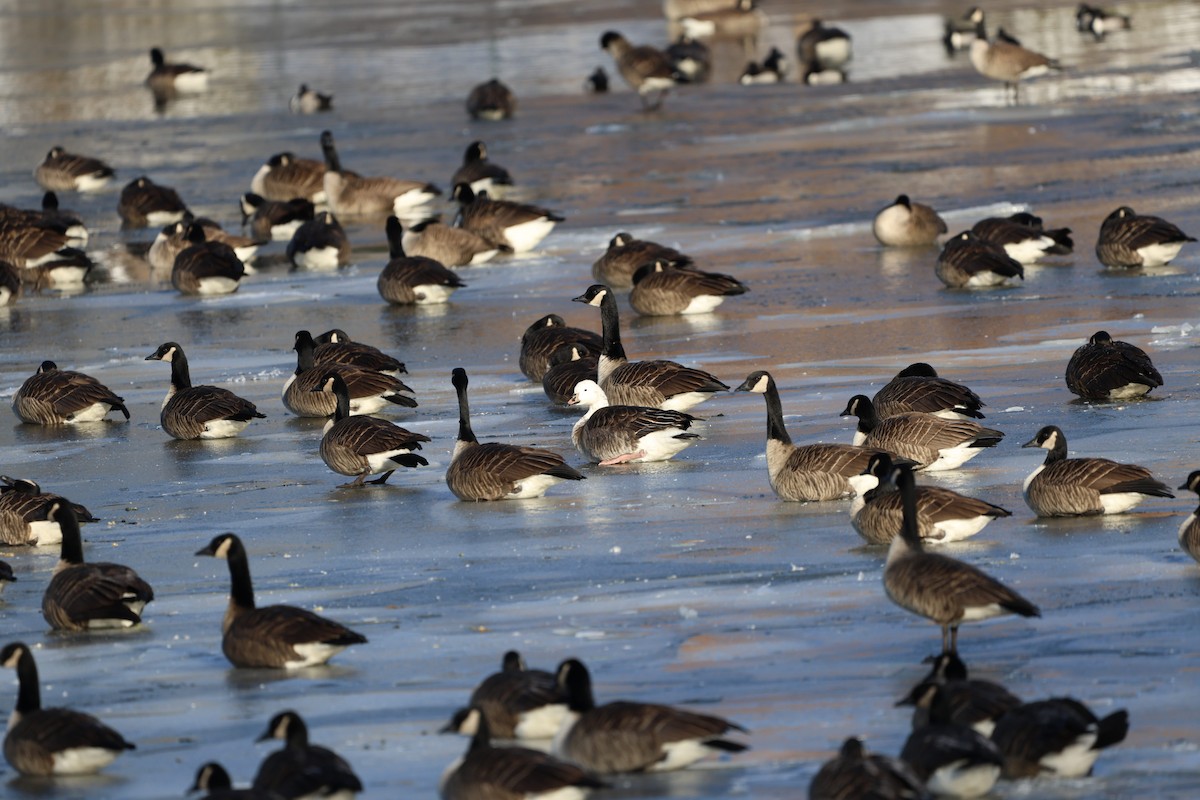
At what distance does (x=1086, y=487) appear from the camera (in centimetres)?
1041

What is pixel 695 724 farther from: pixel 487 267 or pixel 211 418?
pixel 487 267

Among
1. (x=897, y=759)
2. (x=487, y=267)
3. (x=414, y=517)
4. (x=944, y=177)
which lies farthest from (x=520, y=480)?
(x=944, y=177)

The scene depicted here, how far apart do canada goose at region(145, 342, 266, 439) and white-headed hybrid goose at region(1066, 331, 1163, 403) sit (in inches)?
224

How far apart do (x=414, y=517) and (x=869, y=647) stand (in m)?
3.79

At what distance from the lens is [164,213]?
25.8 m

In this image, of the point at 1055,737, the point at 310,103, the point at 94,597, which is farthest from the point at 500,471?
the point at 310,103

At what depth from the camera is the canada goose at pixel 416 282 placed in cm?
1920

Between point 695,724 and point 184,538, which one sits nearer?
point 695,724

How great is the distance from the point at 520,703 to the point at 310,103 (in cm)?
3012

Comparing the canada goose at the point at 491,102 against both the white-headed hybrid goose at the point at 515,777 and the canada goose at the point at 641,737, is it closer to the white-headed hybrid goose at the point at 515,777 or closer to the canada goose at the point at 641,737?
the canada goose at the point at 641,737

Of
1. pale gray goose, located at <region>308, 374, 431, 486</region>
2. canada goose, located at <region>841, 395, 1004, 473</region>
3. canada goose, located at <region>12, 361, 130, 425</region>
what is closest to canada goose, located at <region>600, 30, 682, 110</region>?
canada goose, located at <region>12, 361, 130, 425</region>

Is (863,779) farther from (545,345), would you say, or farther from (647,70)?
(647,70)

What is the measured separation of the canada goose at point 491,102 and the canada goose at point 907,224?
14177mm

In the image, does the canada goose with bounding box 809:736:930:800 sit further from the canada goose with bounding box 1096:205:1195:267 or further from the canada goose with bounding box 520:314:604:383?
the canada goose with bounding box 1096:205:1195:267
